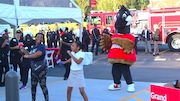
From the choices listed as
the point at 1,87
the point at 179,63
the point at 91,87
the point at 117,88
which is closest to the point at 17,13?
the point at 1,87

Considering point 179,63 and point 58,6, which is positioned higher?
point 58,6

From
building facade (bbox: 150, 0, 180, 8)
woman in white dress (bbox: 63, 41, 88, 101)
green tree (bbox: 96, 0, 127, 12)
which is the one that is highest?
green tree (bbox: 96, 0, 127, 12)

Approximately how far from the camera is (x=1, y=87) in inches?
396

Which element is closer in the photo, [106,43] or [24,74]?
[106,43]

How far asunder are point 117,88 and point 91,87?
2.98 feet

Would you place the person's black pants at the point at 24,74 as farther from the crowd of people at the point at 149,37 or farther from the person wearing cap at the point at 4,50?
the crowd of people at the point at 149,37

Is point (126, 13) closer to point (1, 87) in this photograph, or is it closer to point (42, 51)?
point (42, 51)

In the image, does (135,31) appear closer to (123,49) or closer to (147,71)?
(147,71)

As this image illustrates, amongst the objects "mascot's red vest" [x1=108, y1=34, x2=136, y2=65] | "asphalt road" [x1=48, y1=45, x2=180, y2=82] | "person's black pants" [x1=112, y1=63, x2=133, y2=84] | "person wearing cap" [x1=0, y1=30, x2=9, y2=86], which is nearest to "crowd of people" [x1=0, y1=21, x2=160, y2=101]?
"person wearing cap" [x1=0, y1=30, x2=9, y2=86]

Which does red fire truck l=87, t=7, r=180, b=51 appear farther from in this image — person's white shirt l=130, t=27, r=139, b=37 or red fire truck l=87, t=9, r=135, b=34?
red fire truck l=87, t=9, r=135, b=34

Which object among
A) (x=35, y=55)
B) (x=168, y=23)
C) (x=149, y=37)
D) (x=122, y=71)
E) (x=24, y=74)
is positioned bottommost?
(x=24, y=74)

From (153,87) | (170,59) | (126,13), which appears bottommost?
(170,59)

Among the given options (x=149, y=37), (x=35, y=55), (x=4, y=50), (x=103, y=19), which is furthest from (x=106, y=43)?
(x=103, y=19)

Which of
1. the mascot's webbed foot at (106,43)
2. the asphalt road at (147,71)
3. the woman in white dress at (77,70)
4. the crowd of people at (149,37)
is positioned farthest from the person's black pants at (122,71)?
the crowd of people at (149,37)
